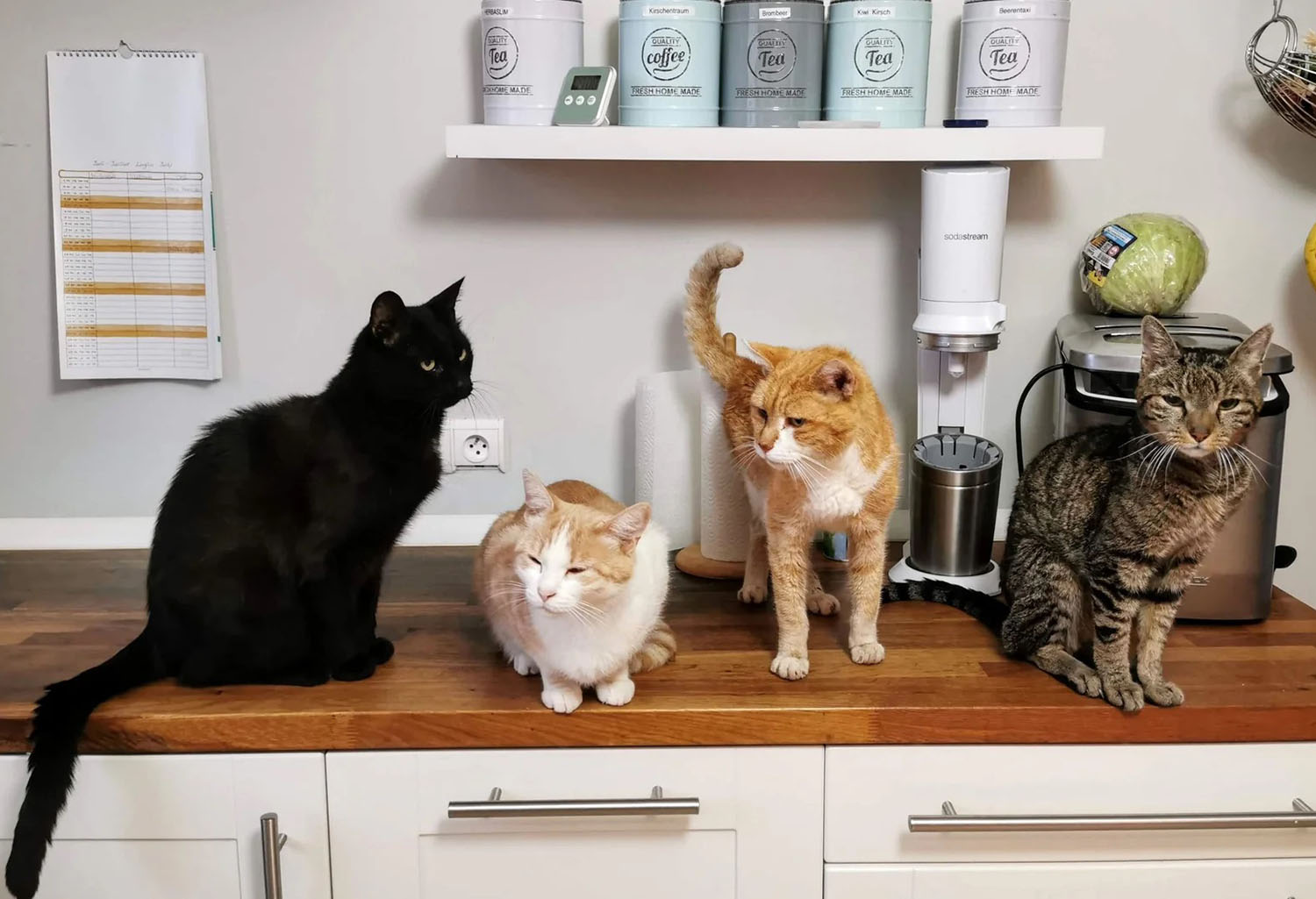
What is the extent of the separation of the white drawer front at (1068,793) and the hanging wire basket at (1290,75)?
0.84 m

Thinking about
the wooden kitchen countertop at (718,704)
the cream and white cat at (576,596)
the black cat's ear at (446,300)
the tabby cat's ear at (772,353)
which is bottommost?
the wooden kitchen countertop at (718,704)

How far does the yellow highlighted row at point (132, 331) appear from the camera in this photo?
5.51 feet

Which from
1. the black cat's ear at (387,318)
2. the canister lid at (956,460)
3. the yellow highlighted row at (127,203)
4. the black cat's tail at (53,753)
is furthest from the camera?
the yellow highlighted row at (127,203)

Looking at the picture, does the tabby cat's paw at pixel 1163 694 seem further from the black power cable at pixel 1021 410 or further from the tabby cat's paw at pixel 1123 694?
the black power cable at pixel 1021 410

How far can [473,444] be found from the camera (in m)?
1.76

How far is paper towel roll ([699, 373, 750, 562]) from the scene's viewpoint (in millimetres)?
1589

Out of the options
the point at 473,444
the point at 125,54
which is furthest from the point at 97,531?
the point at 125,54

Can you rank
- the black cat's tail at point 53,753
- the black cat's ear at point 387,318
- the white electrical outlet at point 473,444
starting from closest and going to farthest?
the black cat's tail at point 53,753, the black cat's ear at point 387,318, the white electrical outlet at point 473,444

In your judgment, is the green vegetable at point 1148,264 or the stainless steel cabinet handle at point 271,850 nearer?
the stainless steel cabinet handle at point 271,850

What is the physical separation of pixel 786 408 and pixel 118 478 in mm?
1093

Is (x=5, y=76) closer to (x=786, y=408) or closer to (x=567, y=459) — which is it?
(x=567, y=459)

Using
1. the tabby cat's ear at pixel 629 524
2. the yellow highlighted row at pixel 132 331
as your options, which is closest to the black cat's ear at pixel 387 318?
the tabby cat's ear at pixel 629 524

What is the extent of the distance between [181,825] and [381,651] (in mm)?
284

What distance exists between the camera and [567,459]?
1.78 meters
